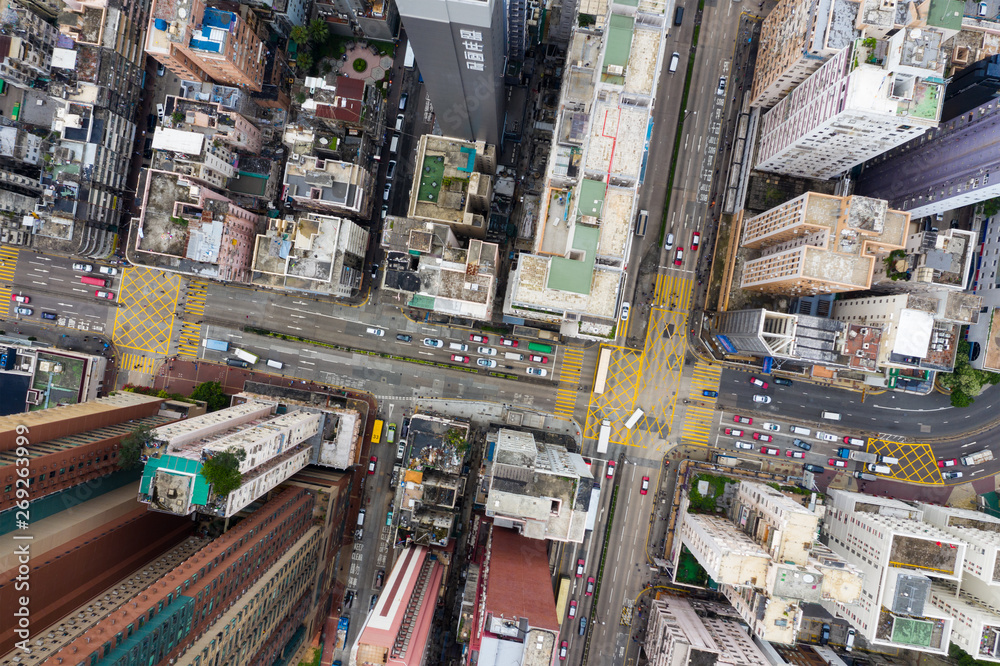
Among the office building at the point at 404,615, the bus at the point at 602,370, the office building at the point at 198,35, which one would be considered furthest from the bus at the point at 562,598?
the office building at the point at 198,35

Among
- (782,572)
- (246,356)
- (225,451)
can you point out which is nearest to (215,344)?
(246,356)

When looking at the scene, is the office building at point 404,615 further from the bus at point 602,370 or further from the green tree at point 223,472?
the bus at point 602,370

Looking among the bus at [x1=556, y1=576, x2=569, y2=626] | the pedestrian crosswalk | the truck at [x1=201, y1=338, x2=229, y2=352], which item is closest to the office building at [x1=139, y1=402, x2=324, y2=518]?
the truck at [x1=201, y1=338, x2=229, y2=352]

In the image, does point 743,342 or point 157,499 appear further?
point 743,342

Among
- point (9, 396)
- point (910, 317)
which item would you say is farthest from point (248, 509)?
point (910, 317)

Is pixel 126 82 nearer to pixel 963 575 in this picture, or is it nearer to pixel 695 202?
pixel 695 202

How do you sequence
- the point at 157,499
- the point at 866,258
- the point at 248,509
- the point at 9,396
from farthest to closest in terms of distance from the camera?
the point at 9,396 < the point at 248,509 < the point at 866,258 < the point at 157,499

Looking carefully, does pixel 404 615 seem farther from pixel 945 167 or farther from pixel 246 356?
pixel 945 167
